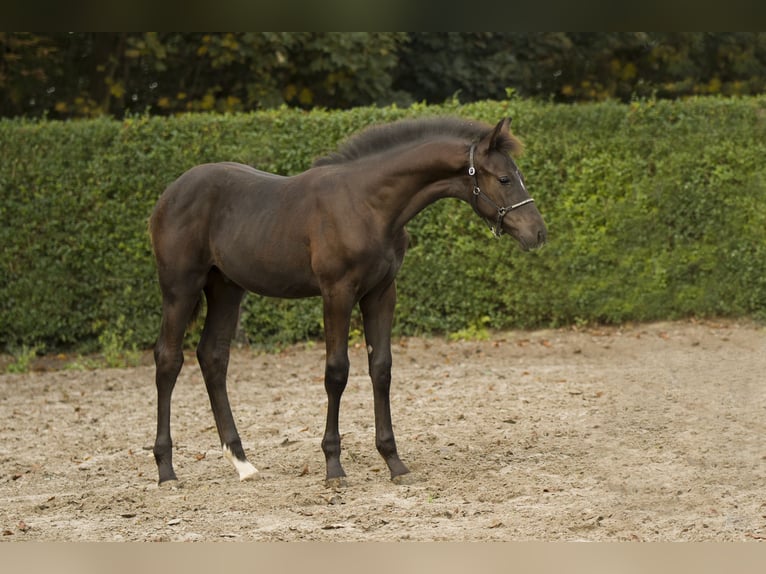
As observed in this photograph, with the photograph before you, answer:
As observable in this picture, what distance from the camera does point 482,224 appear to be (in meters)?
11.8

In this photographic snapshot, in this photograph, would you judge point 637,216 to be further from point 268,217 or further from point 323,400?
point 268,217

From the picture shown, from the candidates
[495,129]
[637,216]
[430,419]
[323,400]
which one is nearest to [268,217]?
[495,129]

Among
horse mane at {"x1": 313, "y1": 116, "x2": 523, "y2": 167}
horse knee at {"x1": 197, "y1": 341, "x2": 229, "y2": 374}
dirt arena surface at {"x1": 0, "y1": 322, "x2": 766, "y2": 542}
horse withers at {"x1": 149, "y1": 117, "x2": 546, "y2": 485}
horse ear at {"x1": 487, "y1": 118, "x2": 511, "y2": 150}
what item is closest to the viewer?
dirt arena surface at {"x1": 0, "y1": 322, "x2": 766, "y2": 542}

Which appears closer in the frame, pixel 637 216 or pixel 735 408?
pixel 735 408

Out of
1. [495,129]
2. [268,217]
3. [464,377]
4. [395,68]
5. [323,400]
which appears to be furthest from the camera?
[395,68]

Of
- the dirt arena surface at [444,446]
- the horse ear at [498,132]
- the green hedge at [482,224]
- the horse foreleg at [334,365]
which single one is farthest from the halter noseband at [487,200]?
the green hedge at [482,224]

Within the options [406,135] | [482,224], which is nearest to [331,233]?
[406,135]

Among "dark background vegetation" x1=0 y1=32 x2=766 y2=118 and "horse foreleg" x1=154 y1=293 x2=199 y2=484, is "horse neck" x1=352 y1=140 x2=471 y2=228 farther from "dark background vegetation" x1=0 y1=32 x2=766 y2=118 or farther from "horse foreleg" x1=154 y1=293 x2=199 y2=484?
"dark background vegetation" x1=0 y1=32 x2=766 y2=118

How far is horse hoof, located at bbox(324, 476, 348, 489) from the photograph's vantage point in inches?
230

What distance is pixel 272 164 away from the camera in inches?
467

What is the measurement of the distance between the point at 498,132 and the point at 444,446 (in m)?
2.61

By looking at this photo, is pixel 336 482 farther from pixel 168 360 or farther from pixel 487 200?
pixel 487 200

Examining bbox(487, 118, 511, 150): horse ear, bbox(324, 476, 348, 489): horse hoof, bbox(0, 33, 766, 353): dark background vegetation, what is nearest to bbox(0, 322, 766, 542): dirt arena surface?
bbox(324, 476, 348, 489): horse hoof

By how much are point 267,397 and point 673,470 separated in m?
4.51
